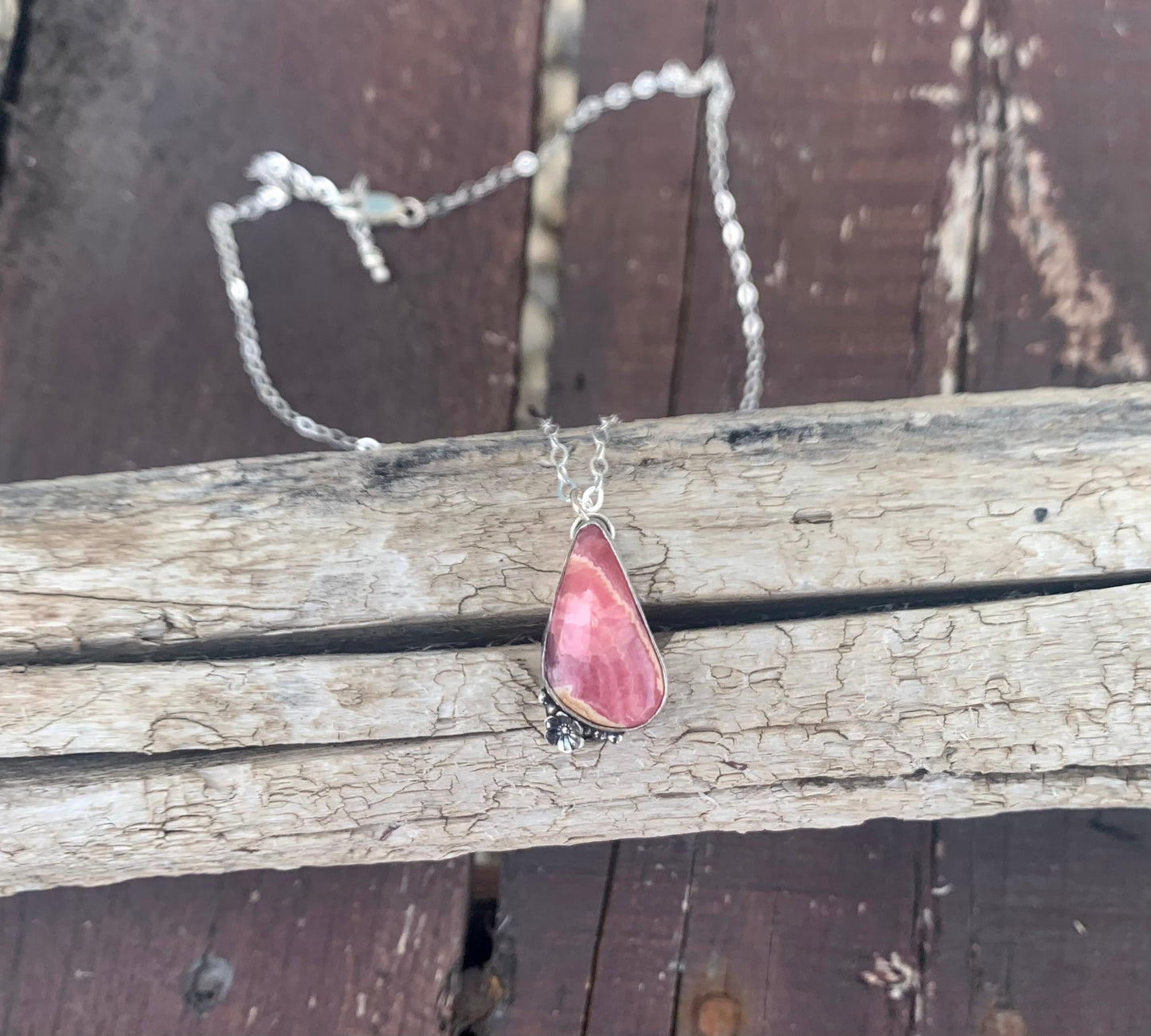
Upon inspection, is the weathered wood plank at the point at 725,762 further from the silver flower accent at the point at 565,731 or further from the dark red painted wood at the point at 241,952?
the dark red painted wood at the point at 241,952

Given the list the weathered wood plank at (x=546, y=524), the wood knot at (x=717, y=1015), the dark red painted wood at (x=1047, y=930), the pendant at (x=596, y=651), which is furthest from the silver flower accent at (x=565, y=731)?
the dark red painted wood at (x=1047, y=930)

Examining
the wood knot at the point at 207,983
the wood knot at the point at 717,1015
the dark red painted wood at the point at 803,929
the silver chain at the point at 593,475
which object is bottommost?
the wood knot at the point at 207,983

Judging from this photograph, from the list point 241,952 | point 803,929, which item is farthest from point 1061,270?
point 241,952

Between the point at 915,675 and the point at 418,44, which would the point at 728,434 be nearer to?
the point at 915,675

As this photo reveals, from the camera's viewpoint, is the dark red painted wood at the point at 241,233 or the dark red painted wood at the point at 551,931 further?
the dark red painted wood at the point at 241,233

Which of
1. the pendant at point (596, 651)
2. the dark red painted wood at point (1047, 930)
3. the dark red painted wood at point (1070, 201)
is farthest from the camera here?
the dark red painted wood at point (1070, 201)

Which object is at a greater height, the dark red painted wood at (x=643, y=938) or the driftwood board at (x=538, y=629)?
the driftwood board at (x=538, y=629)

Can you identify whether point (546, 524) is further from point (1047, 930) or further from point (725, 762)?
point (1047, 930)
